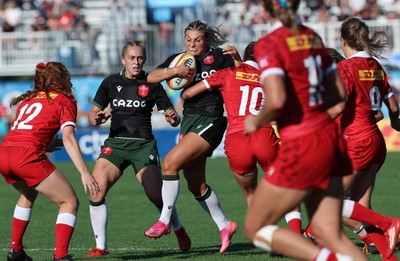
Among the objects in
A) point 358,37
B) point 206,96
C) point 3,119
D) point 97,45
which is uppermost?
point 358,37

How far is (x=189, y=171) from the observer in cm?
889

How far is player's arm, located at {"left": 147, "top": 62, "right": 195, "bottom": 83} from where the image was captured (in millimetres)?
8297

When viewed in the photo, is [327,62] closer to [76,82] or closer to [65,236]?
[65,236]

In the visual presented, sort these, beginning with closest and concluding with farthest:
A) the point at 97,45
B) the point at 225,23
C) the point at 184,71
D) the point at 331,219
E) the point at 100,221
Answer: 1. the point at 331,219
2. the point at 184,71
3. the point at 100,221
4. the point at 225,23
5. the point at 97,45

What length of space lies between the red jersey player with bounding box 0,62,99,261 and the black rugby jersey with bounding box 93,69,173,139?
1.03 m

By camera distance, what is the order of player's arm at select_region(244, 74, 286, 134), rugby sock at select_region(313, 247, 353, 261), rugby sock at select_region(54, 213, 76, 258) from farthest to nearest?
rugby sock at select_region(54, 213, 76, 258), rugby sock at select_region(313, 247, 353, 261), player's arm at select_region(244, 74, 286, 134)

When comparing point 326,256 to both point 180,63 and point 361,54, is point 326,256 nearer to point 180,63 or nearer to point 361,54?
point 361,54

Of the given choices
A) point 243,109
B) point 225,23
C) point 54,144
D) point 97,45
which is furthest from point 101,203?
point 97,45

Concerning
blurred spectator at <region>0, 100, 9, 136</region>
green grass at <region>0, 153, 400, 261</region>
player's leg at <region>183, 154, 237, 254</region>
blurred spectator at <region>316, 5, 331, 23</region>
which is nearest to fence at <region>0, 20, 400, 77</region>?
blurred spectator at <region>316, 5, 331, 23</region>

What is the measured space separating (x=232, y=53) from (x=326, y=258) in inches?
142

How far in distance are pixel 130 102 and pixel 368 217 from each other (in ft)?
9.25

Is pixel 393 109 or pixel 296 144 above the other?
pixel 296 144

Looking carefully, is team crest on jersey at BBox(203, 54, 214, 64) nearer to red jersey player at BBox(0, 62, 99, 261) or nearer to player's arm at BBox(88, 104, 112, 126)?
player's arm at BBox(88, 104, 112, 126)

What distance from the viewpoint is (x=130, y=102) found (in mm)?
8891
